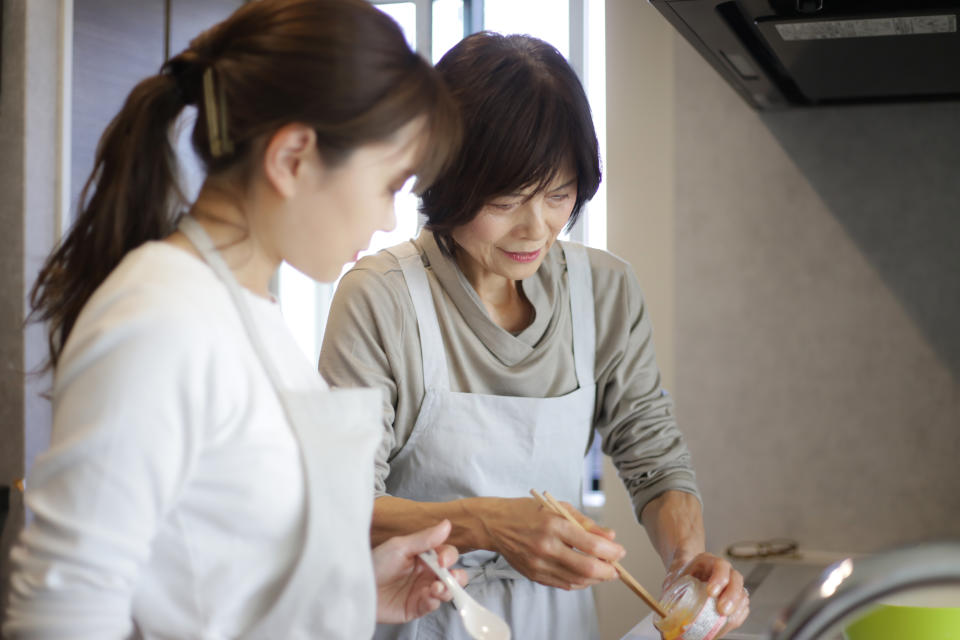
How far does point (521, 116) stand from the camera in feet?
3.84

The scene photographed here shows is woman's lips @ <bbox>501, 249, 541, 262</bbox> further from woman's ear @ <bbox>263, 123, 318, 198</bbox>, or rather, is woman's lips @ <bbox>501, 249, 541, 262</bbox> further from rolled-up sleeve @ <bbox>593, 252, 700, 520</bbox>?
woman's ear @ <bbox>263, 123, 318, 198</bbox>

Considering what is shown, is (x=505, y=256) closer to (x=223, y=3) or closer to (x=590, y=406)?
Result: (x=590, y=406)

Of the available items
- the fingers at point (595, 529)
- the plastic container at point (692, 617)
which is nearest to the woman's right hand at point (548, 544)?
the fingers at point (595, 529)

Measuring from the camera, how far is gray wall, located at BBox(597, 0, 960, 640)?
187 cm

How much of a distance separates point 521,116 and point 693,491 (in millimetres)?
597

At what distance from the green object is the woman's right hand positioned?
26 centimetres

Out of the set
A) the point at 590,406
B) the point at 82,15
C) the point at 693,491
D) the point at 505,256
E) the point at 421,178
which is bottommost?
the point at 693,491

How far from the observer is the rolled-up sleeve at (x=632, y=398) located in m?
1.40

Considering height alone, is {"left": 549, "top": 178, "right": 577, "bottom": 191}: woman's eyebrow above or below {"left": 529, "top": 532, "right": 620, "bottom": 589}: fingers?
above

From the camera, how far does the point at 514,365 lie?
4.45ft

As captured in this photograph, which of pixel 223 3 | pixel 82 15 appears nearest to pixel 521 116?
pixel 82 15

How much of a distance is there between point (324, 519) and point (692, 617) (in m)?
0.56

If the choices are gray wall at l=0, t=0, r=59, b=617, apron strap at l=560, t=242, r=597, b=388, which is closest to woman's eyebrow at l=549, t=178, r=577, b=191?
apron strap at l=560, t=242, r=597, b=388

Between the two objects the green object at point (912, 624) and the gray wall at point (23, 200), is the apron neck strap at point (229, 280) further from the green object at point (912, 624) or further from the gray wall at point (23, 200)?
the gray wall at point (23, 200)
